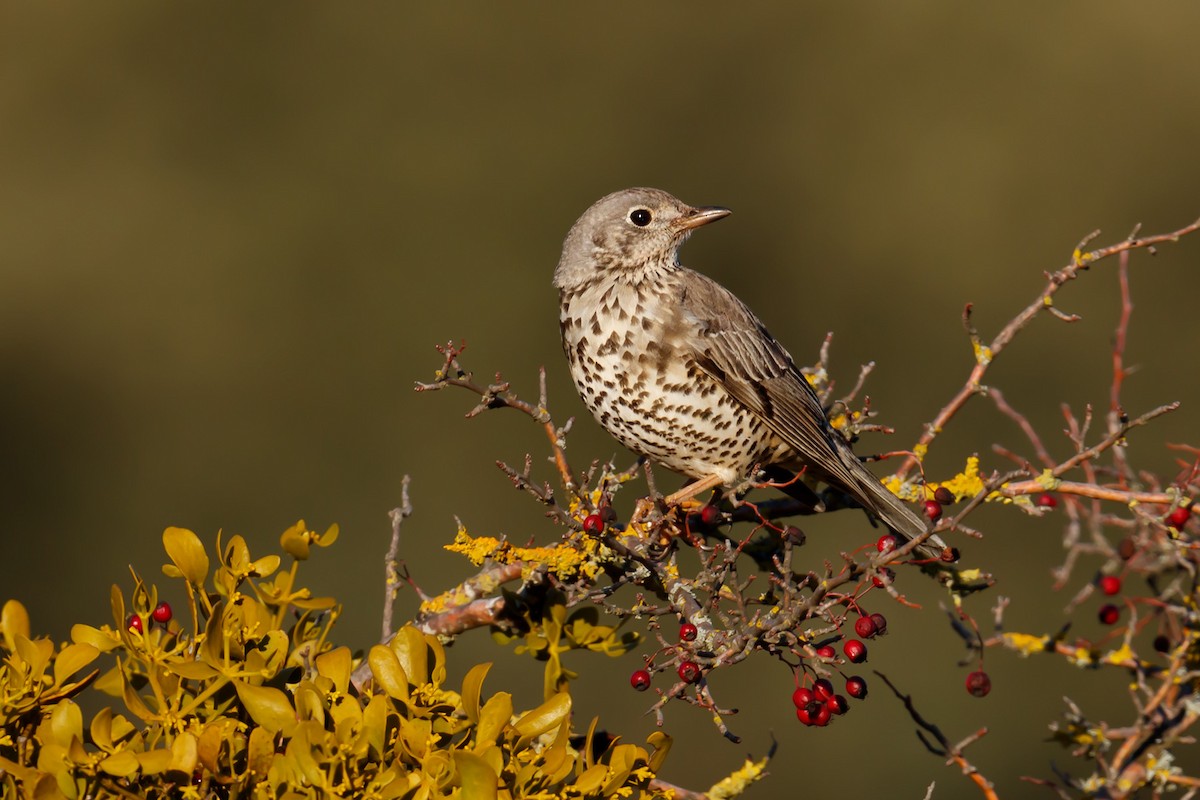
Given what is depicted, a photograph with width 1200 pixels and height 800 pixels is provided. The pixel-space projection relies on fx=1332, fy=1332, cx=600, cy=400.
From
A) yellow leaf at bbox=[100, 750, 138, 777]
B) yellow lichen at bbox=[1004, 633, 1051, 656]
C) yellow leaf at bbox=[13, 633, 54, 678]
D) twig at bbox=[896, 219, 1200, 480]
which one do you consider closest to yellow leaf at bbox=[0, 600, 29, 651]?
yellow leaf at bbox=[13, 633, 54, 678]

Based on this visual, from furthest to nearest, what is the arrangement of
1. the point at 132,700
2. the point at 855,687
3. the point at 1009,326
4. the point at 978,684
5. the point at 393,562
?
the point at 1009,326, the point at 978,684, the point at 393,562, the point at 855,687, the point at 132,700

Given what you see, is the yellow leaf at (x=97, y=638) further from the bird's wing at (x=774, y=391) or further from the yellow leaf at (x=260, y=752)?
the bird's wing at (x=774, y=391)

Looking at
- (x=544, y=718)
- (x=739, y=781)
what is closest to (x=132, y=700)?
(x=544, y=718)

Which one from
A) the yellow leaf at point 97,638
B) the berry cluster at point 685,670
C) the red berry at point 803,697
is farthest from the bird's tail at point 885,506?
the yellow leaf at point 97,638

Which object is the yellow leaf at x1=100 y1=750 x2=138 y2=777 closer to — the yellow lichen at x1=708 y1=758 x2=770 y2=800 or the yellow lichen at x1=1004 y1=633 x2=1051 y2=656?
the yellow lichen at x1=708 y1=758 x2=770 y2=800

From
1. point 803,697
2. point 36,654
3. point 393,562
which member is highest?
point 36,654

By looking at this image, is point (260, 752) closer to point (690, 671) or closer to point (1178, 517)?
point (690, 671)

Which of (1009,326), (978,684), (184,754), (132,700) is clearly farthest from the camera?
(1009,326)

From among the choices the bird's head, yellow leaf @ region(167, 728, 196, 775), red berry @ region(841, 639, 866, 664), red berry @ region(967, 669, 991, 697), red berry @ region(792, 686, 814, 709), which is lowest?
red berry @ region(967, 669, 991, 697)

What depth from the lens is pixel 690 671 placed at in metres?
2.44

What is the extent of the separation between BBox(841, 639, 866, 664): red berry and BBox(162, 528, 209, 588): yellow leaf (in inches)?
45.7

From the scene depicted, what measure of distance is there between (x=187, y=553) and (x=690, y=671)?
92 centimetres

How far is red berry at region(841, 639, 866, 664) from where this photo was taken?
2.42m

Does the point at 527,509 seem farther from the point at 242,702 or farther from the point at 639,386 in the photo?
the point at 242,702
